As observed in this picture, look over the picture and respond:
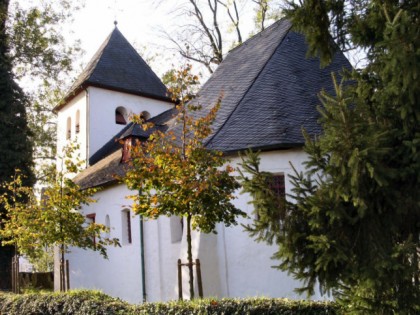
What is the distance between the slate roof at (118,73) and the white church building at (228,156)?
0.21 meters

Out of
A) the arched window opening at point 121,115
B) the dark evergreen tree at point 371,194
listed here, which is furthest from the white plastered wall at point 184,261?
the arched window opening at point 121,115

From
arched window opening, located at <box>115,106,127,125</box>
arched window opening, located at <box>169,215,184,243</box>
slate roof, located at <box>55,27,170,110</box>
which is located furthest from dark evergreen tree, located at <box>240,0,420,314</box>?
arched window opening, located at <box>115,106,127,125</box>

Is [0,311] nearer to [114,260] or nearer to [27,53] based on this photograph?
[114,260]

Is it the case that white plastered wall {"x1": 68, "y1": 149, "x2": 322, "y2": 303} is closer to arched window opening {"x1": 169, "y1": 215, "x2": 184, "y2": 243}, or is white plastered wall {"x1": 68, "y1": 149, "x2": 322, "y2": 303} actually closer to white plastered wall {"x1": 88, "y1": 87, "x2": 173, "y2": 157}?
arched window opening {"x1": 169, "y1": 215, "x2": 184, "y2": 243}

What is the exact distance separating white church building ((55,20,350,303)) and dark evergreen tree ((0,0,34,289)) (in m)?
2.32

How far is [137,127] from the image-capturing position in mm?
16859

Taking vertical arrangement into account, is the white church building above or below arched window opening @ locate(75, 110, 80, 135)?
below

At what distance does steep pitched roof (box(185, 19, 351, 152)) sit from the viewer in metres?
11.7

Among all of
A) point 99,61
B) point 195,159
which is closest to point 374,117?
point 195,159

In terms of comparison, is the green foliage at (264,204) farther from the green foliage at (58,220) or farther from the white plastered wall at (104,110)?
the white plastered wall at (104,110)

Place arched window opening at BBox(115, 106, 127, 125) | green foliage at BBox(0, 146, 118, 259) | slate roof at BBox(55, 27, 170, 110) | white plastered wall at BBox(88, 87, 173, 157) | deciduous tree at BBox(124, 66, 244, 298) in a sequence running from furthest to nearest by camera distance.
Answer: arched window opening at BBox(115, 106, 127, 125) < slate roof at BBox(55, 27, 170, 110) < white plastered wall at BBox(88, 87, 173, 157) < green foliage at BBox(0, 146, 118, 259) < deciduous tree at BBox(124, 66, 244, 298)

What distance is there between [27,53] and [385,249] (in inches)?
758

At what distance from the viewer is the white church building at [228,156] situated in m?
11.4

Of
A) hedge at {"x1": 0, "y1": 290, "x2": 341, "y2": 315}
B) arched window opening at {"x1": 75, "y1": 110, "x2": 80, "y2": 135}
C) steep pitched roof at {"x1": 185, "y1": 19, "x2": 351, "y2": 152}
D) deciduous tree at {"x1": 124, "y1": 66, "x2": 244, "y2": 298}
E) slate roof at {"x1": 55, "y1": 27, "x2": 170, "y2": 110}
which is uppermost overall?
slate roof at {"x1": 55, "y1": 27, "x2": 170, "y2": 110}
